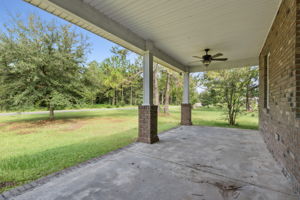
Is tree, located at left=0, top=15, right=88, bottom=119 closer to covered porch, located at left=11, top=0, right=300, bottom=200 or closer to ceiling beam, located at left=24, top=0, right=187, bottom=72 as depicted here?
ceiling beam, located at left=24, top=0, right=187, bottom=72

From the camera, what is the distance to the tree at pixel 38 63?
7.38 metres

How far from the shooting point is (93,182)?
79.9 inches

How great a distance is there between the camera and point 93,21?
99.7 inches

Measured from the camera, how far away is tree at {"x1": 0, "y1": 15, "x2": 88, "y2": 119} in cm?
738

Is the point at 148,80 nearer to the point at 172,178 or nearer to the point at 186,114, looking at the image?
the point at 172,178

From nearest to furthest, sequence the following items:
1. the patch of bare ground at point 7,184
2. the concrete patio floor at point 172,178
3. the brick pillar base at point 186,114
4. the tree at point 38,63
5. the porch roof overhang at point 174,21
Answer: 1. the concrete patio floor at point 172,178
2. the patch of bare ground at point 7,184
3. the porch roof overhang at point 174,21
4. the brick pillar base at point 186,114
5. the tree at point 38,63

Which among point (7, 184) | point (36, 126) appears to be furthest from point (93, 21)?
point (36, 126)

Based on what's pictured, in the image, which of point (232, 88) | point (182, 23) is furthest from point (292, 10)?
point (232, 88)

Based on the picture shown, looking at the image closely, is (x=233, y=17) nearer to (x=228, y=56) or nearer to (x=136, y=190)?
(x=228, y=56)

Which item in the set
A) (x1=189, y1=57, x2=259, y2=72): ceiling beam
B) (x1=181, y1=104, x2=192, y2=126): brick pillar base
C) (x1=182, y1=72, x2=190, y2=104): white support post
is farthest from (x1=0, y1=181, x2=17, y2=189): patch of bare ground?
(x1=189, y1=57, x2=259, y2=72): ceiling beam

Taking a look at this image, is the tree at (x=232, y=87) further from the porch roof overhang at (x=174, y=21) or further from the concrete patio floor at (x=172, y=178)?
the concrete patio floor at (x=172, y=178)

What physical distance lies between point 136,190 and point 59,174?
1.41m

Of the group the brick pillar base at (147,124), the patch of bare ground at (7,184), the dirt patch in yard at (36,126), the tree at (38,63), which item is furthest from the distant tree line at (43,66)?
the patch of bare ground at (7,184)

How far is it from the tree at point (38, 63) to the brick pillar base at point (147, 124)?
21.0 feet
